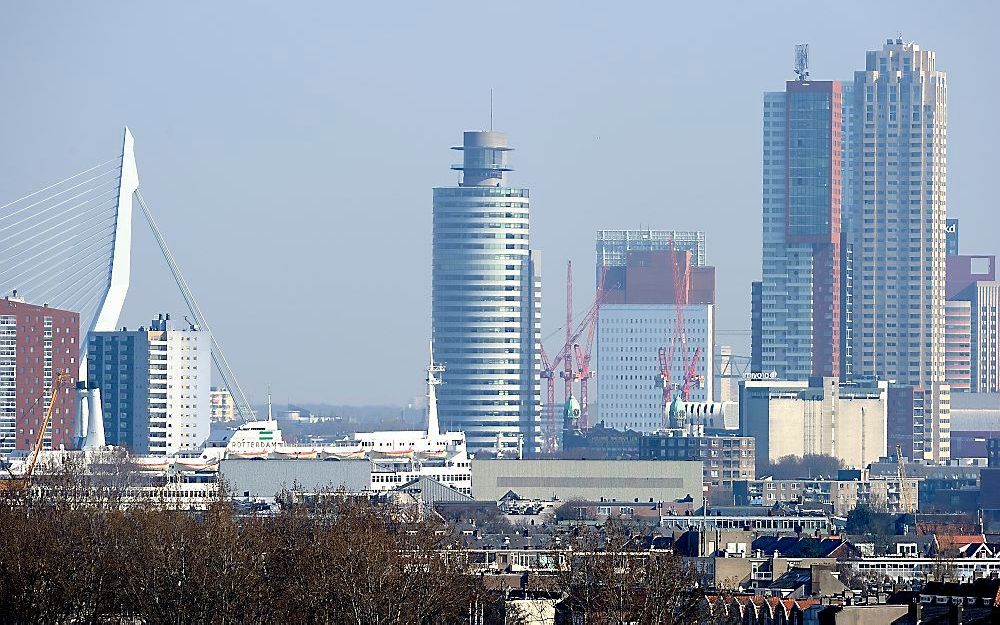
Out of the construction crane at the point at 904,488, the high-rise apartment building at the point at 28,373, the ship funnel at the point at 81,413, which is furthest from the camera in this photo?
the high-rise apartment building at the point at 28,373

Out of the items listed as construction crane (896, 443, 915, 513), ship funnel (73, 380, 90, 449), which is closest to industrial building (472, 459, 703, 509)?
construction crane (896, 443, 915, 513)

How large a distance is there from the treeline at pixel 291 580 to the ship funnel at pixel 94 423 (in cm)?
11201

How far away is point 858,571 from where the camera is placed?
314 ft

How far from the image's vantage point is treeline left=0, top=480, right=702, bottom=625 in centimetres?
5819

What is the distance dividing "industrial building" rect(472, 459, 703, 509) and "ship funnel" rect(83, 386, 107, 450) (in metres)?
21.4

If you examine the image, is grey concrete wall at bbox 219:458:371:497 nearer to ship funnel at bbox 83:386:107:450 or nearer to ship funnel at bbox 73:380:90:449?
ship funnel at bbox 83:386:107:450

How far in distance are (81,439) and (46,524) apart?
371 ft

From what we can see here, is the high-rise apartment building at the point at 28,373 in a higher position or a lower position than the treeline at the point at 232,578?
higher

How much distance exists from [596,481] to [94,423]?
29.3 meters

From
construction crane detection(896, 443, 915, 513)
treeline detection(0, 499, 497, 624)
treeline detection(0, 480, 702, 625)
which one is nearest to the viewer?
treeline detection(0, 480, 702, 625)

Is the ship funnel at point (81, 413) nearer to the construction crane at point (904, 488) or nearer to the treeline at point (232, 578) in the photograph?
the construction crane at point (904, 488)

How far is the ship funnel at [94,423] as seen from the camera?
183750 mm

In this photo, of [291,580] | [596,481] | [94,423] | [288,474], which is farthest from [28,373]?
[291,580]

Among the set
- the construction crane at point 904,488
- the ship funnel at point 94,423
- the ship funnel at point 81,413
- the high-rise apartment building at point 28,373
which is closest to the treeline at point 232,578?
the construction crane at point 904,488
